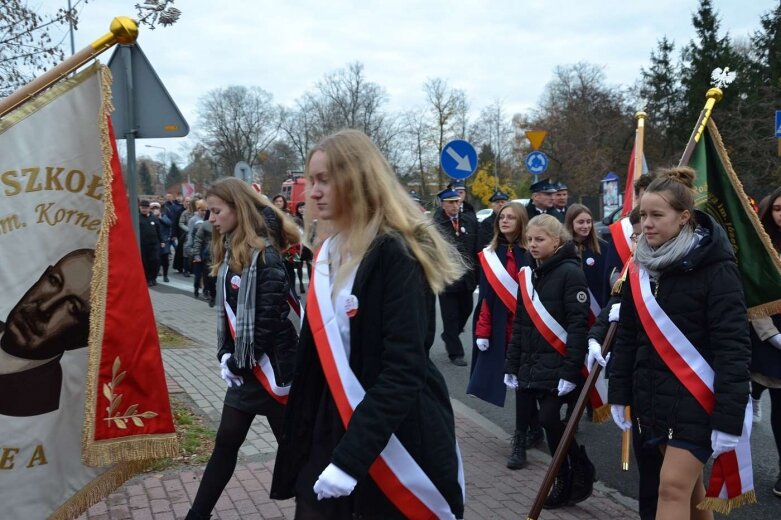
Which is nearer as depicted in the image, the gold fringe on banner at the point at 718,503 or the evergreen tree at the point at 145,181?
the gold fringe on banner at the point at 718,503

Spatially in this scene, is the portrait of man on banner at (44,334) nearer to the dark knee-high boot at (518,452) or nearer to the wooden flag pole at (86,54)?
the wooden flag pole at (86,54)

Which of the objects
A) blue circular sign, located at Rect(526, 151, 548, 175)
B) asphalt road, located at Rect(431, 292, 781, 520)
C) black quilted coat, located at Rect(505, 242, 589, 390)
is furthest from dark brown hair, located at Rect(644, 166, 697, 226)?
blue circular sign, located at Rect(526, 151, 548, 175)

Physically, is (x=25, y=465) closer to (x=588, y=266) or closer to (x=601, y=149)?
(x=588, y=266)

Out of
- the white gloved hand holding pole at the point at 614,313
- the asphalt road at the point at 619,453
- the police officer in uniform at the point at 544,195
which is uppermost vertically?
the police officer in uniform at the point at 544,195

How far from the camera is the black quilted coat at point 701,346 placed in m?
2.86

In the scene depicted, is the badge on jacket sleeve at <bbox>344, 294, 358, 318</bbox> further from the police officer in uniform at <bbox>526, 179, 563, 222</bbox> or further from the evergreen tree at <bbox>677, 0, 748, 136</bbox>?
the evergreen tree at <bbox>677, 0, 748, 136</bbox>

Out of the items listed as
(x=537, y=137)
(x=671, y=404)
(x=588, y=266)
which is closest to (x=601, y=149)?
(x=537, y=137)

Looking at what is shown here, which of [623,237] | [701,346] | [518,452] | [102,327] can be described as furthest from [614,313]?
[102,327]

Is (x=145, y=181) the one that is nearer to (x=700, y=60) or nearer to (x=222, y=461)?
(x=700, y=60)

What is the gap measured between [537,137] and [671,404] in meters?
12.5

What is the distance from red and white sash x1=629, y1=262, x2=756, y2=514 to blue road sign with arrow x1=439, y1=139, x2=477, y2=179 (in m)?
9.14

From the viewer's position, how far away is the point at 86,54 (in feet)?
9.05

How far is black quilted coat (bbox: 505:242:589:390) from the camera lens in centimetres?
436

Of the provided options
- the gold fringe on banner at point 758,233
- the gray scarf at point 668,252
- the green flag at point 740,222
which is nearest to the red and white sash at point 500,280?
the green flag at point 740,222
